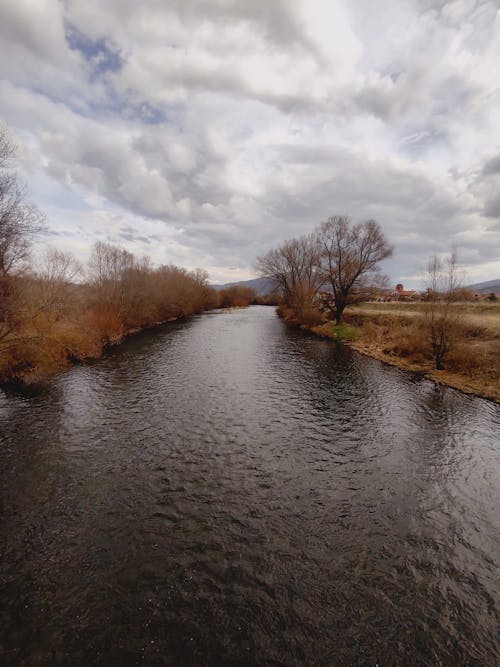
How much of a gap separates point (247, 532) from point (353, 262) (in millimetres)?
34010

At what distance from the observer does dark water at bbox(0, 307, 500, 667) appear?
5055 mm

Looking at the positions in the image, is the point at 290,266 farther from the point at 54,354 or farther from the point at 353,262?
the point at 54,354

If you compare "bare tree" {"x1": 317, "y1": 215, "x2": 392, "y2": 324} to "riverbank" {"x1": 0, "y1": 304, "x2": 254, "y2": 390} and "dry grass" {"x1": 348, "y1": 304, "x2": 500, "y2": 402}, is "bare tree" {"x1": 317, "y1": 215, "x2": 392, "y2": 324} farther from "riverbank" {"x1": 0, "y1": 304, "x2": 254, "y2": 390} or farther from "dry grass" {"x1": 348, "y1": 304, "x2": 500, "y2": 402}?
"riverbank" {"x1": 0, "y1": 304, "x2": 254, "y2": 390}

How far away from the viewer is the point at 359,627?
206 inches

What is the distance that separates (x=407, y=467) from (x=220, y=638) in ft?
25.1

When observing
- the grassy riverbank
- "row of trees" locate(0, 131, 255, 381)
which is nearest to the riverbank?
"row of trees" locate(0, 131, 255, 381)

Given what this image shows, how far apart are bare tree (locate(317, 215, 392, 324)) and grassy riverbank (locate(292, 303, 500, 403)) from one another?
5.73 m

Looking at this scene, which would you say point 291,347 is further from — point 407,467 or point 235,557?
point 235,557

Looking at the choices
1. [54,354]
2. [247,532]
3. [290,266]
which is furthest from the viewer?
[290,266]

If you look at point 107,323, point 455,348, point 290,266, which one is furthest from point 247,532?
point 290,266

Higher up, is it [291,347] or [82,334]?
[82,334]

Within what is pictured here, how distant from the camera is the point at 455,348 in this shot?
1945 centimetres

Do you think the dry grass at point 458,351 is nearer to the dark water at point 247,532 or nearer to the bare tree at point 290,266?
the dark water at point 247,532

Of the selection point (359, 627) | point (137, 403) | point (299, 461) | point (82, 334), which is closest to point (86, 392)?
point (137, 403)
